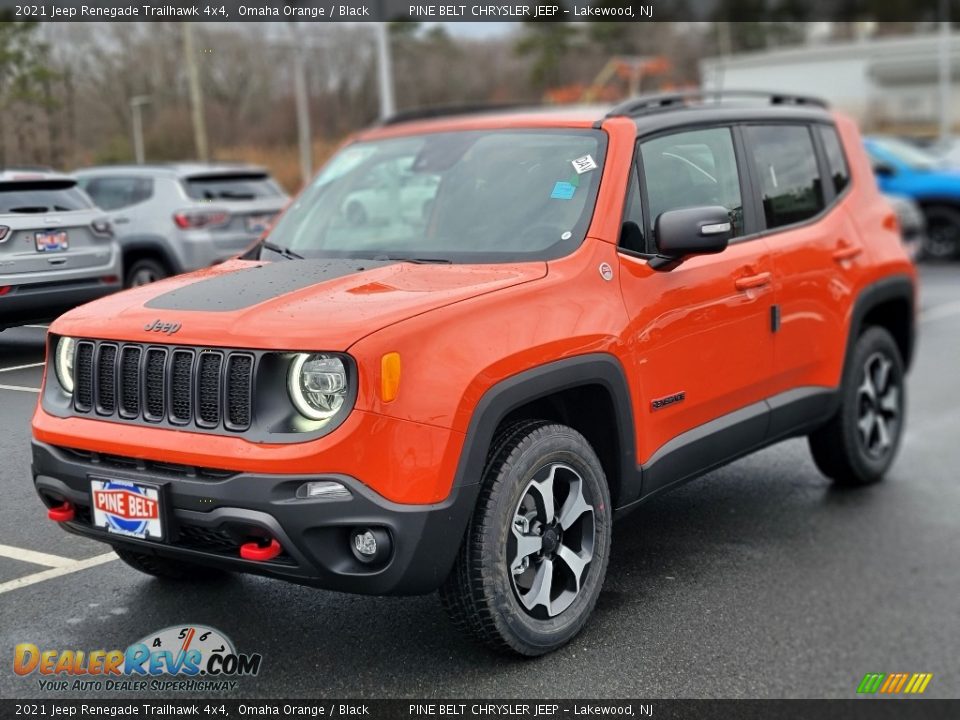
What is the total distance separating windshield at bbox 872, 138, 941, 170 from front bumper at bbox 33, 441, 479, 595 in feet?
53.1

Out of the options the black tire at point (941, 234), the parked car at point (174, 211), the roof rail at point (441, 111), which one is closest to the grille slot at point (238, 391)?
the parked car at point (174, 211)

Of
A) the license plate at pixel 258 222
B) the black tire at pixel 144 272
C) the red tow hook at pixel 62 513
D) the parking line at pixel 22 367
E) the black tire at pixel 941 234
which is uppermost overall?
the license plate at pixel 258 222

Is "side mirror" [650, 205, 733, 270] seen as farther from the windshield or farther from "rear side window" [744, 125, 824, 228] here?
the windshield

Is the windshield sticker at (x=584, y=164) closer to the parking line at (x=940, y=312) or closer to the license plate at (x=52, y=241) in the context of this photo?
the license plate at (x=52, y=241)

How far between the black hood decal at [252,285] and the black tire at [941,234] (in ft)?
50.0

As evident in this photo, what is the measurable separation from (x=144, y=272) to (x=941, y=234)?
1567 centimetres

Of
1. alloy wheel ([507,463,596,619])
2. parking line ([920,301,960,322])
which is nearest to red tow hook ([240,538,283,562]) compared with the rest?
alloy wheel ([507,463,596,619])

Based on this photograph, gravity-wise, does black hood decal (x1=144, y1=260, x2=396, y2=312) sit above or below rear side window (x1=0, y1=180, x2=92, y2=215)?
below

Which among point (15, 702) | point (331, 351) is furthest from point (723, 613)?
point (15, 702)

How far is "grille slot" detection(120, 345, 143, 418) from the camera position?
321 cm

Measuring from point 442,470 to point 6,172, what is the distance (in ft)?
5.25

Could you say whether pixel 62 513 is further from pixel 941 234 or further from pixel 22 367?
pixel 941 234

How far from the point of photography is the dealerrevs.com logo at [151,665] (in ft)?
10.6

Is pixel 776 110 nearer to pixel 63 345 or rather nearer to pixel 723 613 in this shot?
pixel 723 613
